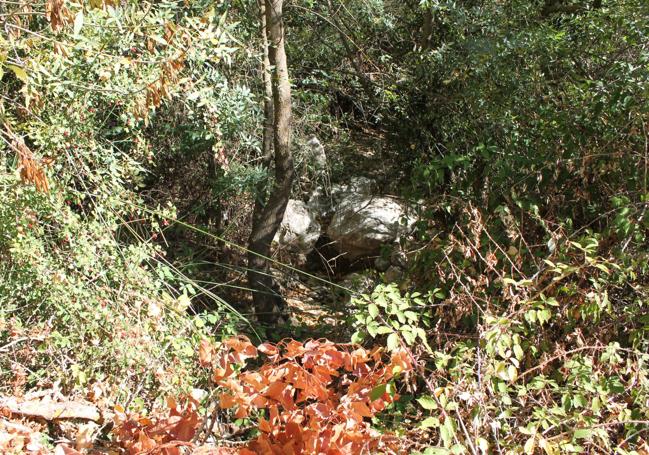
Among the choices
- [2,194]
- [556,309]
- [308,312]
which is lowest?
[308,312]

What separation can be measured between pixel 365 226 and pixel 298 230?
58cm

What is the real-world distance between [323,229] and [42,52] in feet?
11.2

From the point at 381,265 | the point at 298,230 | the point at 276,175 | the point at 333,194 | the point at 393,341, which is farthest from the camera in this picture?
the point at 333,194

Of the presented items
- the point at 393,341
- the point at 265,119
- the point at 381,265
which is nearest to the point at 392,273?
the point at 381,265

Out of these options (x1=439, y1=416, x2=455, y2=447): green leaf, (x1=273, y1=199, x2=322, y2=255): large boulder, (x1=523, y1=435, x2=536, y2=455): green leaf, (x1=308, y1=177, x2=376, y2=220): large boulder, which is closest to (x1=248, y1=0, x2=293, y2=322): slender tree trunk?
(x1=273, y1=199, x2=322, y2=255): large boulder

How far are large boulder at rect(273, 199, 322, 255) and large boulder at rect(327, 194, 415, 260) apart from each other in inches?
7.3

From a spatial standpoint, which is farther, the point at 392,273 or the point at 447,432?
the point at 392,273

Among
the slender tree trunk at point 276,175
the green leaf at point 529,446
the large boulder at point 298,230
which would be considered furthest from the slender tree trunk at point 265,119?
the green leaf at point 529,446

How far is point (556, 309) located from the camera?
11.9 ft

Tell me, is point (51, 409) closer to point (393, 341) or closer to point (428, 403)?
point (393, 341)

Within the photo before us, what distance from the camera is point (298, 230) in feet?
20.7

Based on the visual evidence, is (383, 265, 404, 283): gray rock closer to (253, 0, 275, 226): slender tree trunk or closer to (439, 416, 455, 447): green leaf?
(253, 0, 275, 226): slender tree trunk

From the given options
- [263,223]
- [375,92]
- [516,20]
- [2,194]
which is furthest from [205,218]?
[516,20]

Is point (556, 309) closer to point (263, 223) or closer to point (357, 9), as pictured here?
point (263, 223)
